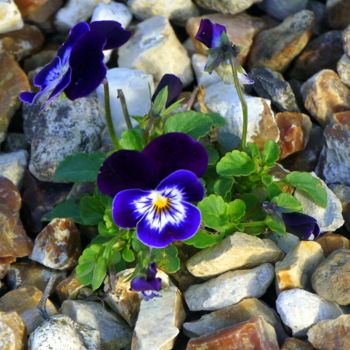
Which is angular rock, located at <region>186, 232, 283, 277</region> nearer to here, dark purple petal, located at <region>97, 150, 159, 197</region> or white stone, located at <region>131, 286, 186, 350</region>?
white stone, located at <region>131, 286, 186, 350</region>

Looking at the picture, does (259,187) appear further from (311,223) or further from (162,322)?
(162,322)

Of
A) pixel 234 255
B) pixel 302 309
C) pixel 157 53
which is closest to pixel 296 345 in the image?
pixel 302 309

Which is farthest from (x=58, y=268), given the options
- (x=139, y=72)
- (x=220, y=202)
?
(x=139, y=72)

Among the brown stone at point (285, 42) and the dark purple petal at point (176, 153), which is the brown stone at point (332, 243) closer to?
the dark purple petal at point (176, 153)

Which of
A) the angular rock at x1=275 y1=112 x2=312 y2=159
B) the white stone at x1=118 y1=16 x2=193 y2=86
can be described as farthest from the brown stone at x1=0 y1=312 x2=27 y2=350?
the white stone at x1=118 y1=16 x2=193 y2=86

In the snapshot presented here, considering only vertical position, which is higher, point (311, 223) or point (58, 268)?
point (311, 223)

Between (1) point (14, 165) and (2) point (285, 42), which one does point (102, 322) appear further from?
(2) point (285, 42)
